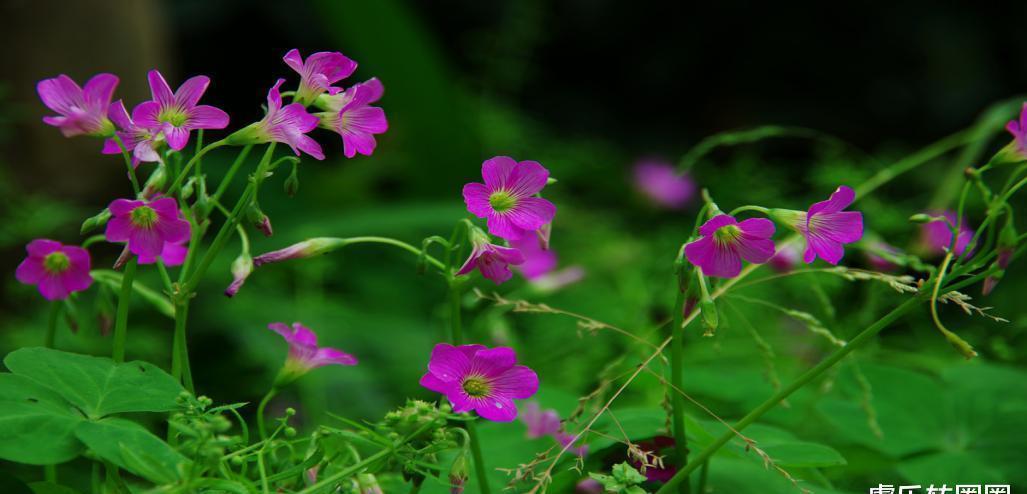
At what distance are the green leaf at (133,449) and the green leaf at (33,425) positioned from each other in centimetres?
1

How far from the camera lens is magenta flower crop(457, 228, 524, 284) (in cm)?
56

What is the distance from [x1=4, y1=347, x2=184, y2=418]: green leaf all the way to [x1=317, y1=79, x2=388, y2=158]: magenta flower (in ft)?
0.58

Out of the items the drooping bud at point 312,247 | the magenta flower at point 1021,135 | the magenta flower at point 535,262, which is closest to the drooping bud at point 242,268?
the drooping bud at point 312,247

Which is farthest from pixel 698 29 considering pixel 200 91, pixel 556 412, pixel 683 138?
pixel 200 91

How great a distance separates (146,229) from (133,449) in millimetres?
126

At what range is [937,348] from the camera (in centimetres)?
156

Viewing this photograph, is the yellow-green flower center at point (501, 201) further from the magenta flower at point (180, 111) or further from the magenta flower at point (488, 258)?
the magenta flower at point (180, 111)

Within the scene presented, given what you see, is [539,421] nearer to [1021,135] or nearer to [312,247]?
[312,247]

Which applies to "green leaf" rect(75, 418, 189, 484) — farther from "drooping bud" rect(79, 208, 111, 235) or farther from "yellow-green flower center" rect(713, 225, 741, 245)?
"yellow-green flower center" rect(713, 225, 741, 245)

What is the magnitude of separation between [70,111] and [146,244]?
0.10m

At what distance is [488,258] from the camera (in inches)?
22.4

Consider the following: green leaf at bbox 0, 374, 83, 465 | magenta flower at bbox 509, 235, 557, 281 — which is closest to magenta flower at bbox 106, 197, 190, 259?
green leaf at bbox 0, 374, 83, 465

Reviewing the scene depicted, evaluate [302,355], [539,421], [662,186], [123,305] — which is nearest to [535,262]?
[539,421]

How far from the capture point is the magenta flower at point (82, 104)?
57cm
